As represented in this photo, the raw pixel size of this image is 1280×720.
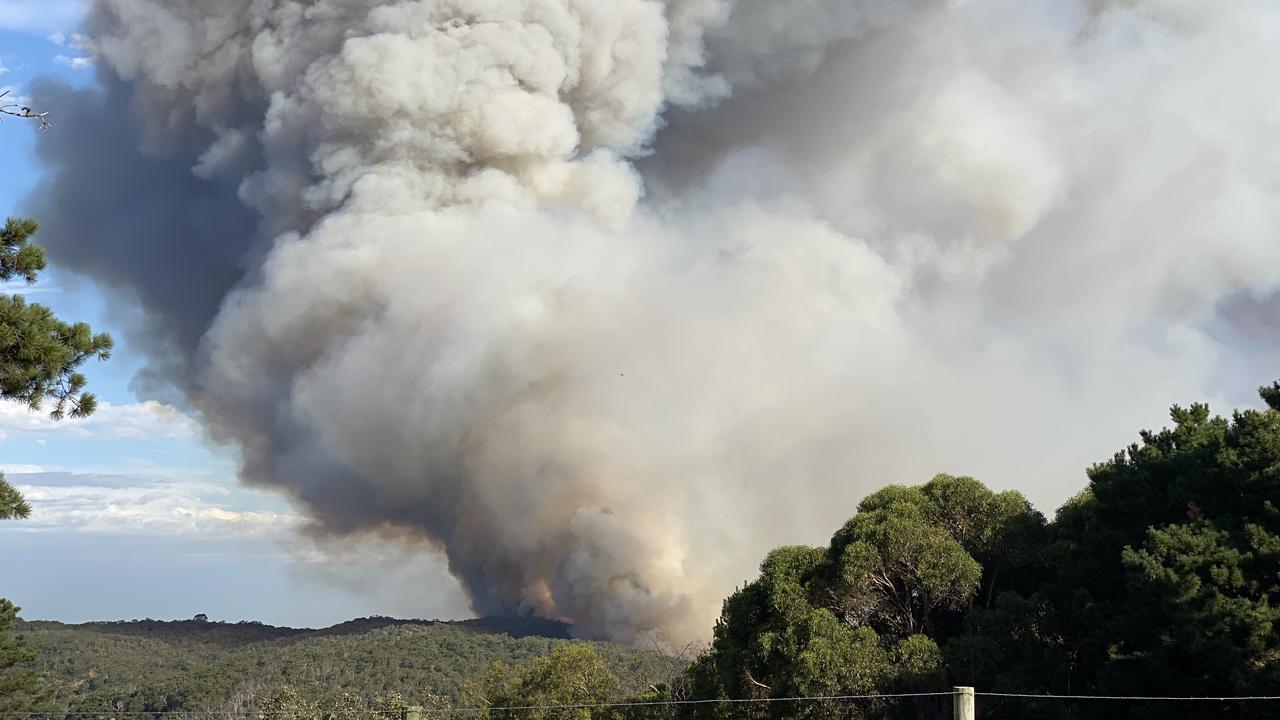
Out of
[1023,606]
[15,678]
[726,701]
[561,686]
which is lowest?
[15,678]

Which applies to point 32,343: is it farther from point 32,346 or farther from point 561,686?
point 561,686

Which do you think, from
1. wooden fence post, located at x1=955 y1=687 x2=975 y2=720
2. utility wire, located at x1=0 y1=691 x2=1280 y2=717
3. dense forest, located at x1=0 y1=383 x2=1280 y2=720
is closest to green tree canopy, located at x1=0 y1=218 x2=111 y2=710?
utility wire, located at x1=0 y1=691 x2=1280 y2=717

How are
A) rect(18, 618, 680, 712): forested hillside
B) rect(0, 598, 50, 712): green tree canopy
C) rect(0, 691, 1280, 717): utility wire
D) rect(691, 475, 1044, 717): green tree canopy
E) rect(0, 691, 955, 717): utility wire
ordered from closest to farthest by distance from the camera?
rect(0, 691, 1280, 717): utility wire, rect(0, 691, 955, 717): utility wire, rect(691, 475, 1044, 717): green tree canopy, rect(0, 598, 50, 712): green tree canopy, rect(18, 618, 680, 712): forested hillside

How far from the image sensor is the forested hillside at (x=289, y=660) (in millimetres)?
78312

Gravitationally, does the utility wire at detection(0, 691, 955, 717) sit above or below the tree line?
below

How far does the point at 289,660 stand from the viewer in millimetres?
93000

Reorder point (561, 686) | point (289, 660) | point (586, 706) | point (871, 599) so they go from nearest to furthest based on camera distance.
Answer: point (871, 599), point (586, 706), point (561, 686), point (289, 660)

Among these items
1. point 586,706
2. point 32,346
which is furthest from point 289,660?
point 32,346

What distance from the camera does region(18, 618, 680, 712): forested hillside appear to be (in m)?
78.3

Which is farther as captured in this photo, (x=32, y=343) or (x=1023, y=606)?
(x=1023, y=606)

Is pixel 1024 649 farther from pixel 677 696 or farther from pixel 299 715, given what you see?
pixel 299 715

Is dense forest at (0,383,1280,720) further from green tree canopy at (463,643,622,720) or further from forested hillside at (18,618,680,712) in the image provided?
forested hillside at (18,618,680,712)

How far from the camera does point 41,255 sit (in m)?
13.5

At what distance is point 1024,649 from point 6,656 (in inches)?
1326
